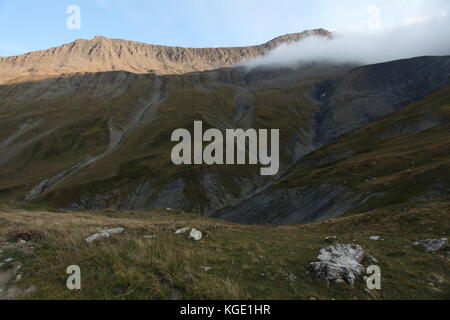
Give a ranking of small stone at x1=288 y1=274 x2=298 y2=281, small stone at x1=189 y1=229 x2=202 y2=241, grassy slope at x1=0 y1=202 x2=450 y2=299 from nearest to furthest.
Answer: grassy slope at x1=0 y1=202 x2=450 y2=299, small stone at x1=288 y1=274 x2=298 y2=281, small stone at x1=189 y1=229 x2=202 y2=241

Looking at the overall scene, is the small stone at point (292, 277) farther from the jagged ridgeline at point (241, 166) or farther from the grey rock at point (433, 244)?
the jagged ridgeline at point (241, 166)

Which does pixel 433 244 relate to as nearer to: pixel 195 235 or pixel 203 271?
pixel 203 271

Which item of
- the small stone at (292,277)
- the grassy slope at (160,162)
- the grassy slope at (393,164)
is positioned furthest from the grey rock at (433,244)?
the grassy slope at (160,162)

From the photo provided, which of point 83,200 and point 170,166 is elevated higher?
point 170,166

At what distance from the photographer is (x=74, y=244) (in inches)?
497

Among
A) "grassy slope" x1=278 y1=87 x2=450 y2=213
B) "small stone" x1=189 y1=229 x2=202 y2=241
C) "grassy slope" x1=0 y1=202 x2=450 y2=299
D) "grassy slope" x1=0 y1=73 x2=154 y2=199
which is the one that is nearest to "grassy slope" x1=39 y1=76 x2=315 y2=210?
"grassy slope" x1=0 y1=73 x2=154 y2=199

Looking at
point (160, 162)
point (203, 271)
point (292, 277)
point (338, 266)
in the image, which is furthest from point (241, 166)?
point (203, 271)

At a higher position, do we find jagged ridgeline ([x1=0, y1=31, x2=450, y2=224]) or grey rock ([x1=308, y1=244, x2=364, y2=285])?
jagged ridgeline ([x1=0, y1=31, x2=450, y2=224])

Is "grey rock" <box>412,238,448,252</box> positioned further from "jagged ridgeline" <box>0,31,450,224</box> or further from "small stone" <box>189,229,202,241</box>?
"jagged ridgeline" <box>0,31,450,224</box>

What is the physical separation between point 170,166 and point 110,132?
76486 millimetres
